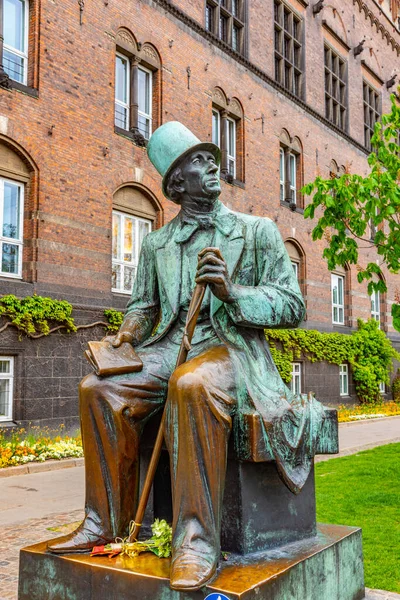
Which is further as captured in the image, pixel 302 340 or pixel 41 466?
pixel 302 340

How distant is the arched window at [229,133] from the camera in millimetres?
20188

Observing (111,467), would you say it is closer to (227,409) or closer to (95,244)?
(227,409)

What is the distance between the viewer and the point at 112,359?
10.4 feet

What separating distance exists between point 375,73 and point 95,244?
22.0 metres

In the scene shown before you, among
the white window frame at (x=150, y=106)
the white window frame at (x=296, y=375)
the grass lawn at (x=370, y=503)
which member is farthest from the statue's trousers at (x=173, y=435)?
the white window frame at (x=296, y=375)

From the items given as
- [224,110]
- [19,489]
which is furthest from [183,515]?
[224,110]

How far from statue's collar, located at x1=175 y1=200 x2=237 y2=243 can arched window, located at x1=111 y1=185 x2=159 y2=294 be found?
12190mm

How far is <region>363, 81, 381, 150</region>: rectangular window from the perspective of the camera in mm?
30922

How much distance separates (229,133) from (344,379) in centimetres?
1098

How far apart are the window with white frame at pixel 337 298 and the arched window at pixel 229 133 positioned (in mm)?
7526

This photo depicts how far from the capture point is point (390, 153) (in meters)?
8.84

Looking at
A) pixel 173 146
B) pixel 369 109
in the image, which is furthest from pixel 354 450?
pixel 369 109

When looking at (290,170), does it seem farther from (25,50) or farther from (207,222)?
(207,222)

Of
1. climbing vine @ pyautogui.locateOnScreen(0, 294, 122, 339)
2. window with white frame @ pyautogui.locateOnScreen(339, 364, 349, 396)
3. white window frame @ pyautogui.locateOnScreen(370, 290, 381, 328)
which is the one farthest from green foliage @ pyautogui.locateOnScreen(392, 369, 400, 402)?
climbing vine @ pyautogui.locateOnScreen(0, 294, 122, 339)
